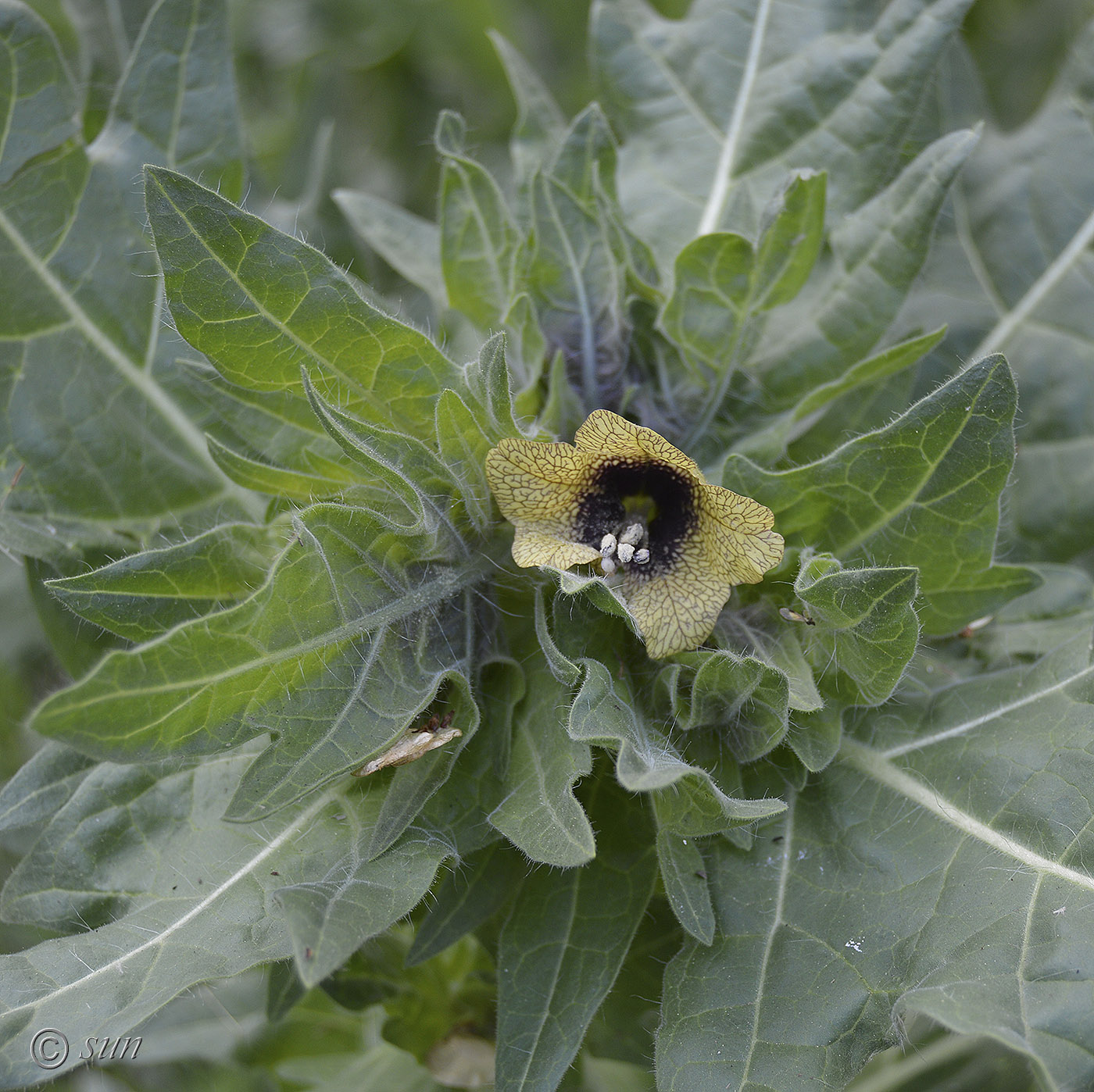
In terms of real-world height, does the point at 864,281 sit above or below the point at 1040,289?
above

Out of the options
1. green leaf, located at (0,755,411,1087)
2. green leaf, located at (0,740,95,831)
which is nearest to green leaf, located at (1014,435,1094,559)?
green leaf, located at (0,755,411,1087)

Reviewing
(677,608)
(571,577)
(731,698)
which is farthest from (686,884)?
(571,577)

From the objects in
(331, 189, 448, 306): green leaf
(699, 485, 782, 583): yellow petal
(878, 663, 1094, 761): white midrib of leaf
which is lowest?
(878, 663, 1094, 761): white midrib of leaf

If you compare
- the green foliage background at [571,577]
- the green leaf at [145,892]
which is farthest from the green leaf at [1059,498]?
the green leaf at [145,892]

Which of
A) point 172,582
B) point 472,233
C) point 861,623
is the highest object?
point 472,233

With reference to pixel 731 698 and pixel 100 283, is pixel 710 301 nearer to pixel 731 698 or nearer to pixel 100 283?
pixel 731 698

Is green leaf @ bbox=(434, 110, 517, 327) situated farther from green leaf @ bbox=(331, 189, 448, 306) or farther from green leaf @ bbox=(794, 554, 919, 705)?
green leaf @ bbox=(794, 554, 919, 705)

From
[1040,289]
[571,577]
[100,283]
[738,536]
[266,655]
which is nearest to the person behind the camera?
[266,655]
